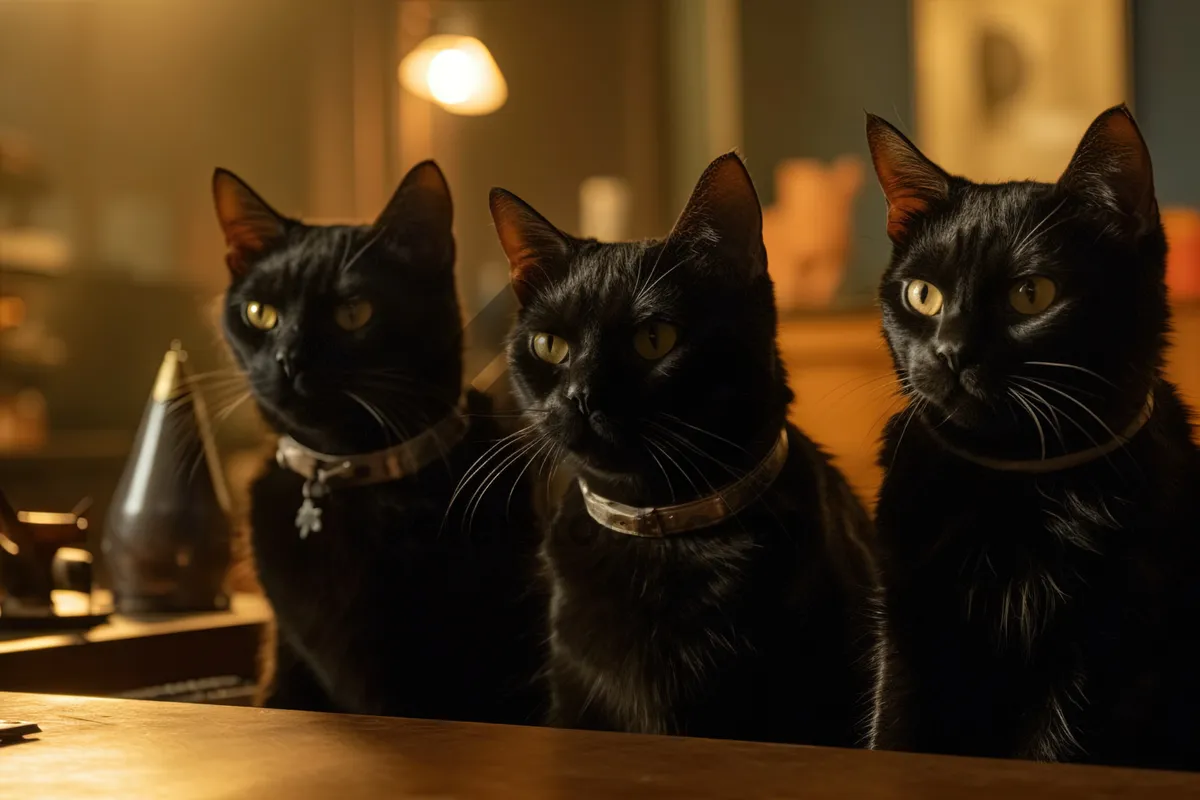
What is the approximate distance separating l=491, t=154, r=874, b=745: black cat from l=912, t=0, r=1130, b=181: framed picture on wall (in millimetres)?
263

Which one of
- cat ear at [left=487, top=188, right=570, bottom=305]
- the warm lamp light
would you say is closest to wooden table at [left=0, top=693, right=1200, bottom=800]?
cat ear at [left=487, top=188, right=570, bottom=305]

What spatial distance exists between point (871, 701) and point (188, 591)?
2.51 feet

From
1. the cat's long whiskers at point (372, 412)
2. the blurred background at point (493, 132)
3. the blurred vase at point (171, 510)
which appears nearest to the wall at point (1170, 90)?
the blurred background at point (493, 132)

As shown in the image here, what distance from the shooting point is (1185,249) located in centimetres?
83

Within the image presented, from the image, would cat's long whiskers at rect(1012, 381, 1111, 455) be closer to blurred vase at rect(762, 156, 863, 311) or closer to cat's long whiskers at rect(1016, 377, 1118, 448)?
cat's long whiskers at rect(1016, 377, 1118, 448)

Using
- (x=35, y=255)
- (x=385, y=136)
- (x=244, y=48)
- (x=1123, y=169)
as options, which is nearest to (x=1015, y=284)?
(x=1123, y=169)

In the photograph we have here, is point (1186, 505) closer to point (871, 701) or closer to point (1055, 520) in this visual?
point (1055, 520)

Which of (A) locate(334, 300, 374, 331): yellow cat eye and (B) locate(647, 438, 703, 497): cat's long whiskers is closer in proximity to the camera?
(B) locate(647, 438, 703, 497): cat's long whiskers

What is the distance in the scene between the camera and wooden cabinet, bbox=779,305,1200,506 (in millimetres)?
723

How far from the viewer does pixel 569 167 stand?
2285 millimetres

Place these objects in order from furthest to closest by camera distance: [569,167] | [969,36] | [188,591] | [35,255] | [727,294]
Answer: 1. [35,255]
2. [569,167]
3. [969,36]
4. [188,591]
5. [727,294]

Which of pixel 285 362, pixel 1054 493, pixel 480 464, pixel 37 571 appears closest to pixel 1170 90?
pixel 1054 493

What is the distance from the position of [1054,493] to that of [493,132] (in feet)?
3.71

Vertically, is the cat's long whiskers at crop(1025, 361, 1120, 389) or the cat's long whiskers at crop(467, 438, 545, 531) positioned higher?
the cat's long whiskers at crop(1025, 361, 1120, 389)
